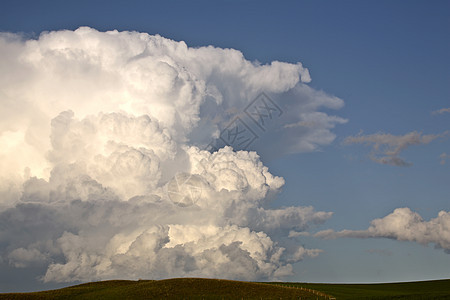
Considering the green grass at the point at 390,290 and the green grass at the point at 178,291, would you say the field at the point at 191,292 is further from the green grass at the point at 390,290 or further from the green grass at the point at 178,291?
the green grass at the point at 390,290

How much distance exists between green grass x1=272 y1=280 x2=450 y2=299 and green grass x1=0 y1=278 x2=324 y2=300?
13.9 metres

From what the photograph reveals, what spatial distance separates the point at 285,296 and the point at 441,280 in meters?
78.9

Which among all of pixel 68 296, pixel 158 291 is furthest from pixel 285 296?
pixel 68 296

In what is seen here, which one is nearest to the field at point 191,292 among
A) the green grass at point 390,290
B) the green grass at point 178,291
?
the green grass at point 178,291

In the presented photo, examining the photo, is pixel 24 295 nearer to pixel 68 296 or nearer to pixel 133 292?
pixel 68 296

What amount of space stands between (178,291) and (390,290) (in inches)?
2638

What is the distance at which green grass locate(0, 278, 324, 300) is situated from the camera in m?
104

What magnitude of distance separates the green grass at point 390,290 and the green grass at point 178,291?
45.4 feet

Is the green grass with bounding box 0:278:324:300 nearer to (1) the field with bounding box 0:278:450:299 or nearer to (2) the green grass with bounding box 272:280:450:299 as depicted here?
(1) the field with bounding box 0:278:450:299

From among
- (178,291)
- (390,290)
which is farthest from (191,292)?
(390,290)

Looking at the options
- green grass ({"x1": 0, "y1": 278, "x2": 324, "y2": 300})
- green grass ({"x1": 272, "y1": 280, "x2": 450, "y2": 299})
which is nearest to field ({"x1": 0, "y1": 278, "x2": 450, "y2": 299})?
green grass ({"x1": 0, "y1": 278, "x2": 324, "y2": 300})

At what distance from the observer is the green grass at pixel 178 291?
104000 mm

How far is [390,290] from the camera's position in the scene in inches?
5463

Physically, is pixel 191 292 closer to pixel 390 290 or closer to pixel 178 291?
pixel 178 291
